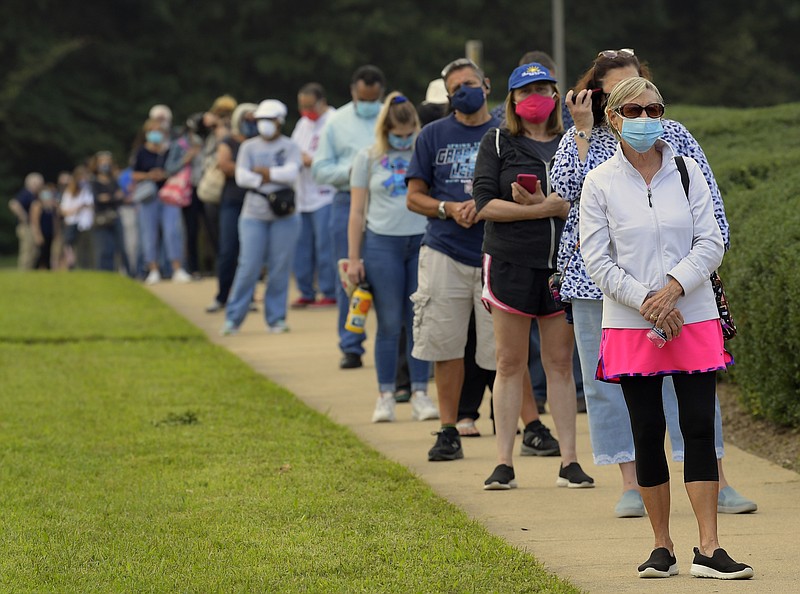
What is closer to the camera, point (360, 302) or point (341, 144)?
point (360, 302)

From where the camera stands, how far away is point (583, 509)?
22.9ft

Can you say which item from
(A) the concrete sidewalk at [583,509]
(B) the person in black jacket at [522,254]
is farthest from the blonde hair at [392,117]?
(B) the person in black jacket at [522,254]

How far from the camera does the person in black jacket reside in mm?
7332

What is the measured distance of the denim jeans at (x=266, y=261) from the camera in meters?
14.0

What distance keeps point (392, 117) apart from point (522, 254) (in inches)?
92.9

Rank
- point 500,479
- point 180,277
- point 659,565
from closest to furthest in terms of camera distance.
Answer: point 659,565, point 500,479, point 180,277

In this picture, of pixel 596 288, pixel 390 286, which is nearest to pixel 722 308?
pixel 596 288

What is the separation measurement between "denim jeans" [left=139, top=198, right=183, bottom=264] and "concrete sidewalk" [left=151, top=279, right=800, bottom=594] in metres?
9.41

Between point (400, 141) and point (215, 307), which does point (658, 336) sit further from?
point (215, 307)

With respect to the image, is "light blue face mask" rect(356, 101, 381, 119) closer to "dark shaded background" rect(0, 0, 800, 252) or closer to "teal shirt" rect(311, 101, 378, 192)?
"teal shirt" rect(311, 101, 378, 192)

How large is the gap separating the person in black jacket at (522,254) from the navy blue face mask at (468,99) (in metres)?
0.78

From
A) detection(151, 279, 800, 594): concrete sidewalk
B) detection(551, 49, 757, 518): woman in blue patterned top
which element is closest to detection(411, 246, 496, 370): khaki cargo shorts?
detection(151, 279, 800, 594): concrete sidewalk

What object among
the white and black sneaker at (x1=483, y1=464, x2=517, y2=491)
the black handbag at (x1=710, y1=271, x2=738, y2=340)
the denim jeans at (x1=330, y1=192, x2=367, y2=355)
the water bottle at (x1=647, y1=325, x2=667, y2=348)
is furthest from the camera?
the denim jeans at (x1=330, y1=192, x2=367, y2=355)

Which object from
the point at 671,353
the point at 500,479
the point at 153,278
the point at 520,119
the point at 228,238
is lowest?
Answer: the point at 153,278
